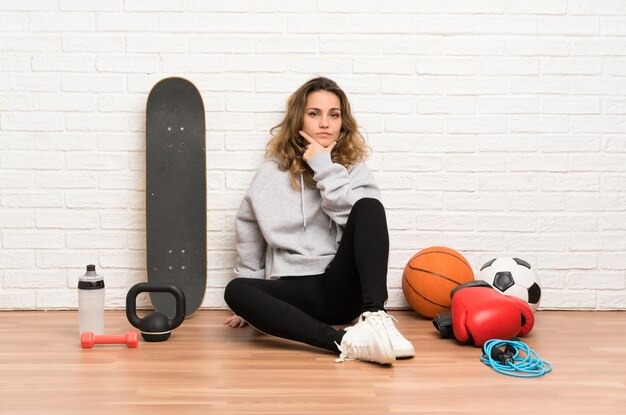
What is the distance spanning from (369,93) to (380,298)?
3.33ft

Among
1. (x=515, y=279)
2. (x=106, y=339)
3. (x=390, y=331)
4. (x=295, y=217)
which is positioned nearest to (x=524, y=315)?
(x=515, y=279)

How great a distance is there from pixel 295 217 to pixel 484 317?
2.52ft

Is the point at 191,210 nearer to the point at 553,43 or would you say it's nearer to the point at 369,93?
the point at 369,93

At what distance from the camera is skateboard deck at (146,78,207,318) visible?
2.77 metres

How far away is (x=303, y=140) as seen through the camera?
107 inches


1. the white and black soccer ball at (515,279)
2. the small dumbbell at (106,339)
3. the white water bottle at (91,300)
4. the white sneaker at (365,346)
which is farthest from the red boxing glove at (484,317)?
the white water bottle at (91,300)

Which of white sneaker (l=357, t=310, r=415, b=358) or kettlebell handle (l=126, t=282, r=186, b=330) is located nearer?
white sneaker (l=357, t=310, r=415, b=358)

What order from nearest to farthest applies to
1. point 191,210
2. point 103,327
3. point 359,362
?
point 359,362 < point 103,327 < point 191,210

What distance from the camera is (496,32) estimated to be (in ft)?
9.46

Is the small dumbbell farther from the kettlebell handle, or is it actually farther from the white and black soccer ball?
the white and black soccer ball

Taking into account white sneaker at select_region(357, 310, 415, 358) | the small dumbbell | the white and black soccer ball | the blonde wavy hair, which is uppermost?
the blonde wavy hair

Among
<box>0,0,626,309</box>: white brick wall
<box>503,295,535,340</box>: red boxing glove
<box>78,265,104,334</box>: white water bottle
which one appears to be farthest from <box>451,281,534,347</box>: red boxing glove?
<box>78,265,104,334</box>: white water bottle

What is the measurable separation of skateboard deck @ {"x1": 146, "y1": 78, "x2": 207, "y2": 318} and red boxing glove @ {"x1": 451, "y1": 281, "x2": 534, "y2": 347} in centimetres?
104

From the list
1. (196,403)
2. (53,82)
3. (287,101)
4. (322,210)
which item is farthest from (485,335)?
(53,82)
